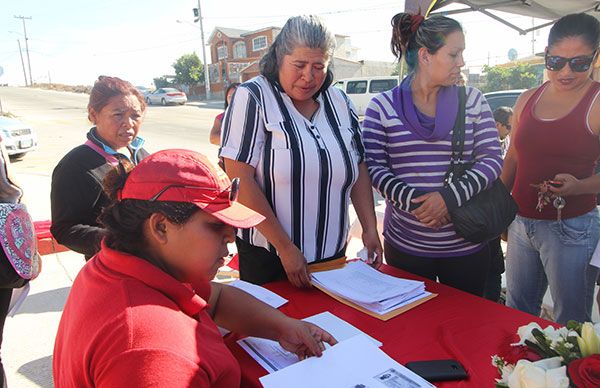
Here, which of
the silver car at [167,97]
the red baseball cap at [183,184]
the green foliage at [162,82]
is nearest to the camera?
the red baseball cap at [183,184]

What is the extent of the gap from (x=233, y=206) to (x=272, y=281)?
0.81 meters

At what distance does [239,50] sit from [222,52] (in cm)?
294

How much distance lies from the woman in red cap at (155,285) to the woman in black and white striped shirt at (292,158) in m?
0.57

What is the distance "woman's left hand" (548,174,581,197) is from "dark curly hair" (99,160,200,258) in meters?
1.60

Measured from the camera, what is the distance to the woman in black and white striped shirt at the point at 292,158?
167 cm

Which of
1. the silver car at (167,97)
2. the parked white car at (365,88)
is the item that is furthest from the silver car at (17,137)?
the silver car at (167,97)

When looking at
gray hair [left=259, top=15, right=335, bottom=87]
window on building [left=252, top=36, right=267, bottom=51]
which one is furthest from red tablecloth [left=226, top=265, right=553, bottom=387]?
window on building [left=252, top=36, right=267, bottom=51]

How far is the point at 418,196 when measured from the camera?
176cm

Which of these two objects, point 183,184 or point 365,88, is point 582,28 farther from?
point 365,88

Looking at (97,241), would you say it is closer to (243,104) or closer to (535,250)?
(243,104)

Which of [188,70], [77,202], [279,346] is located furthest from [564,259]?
[188,70]

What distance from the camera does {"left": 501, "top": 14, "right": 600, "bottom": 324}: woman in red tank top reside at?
6.22 ft

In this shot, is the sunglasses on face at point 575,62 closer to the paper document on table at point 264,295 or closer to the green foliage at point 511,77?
the paper document on table at point 264,295

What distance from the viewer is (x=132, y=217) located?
3.32ft
